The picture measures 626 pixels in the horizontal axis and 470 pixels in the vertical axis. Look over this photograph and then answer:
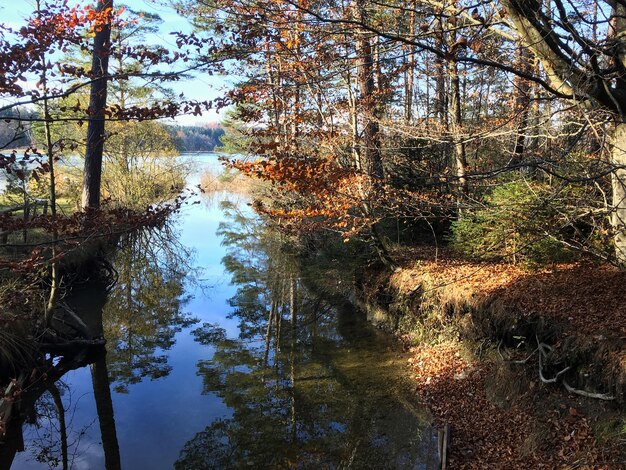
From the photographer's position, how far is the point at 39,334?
7797 mm

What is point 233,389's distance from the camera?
7352mm

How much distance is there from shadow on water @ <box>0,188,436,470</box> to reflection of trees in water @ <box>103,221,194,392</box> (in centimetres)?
5

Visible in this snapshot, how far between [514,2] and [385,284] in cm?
661

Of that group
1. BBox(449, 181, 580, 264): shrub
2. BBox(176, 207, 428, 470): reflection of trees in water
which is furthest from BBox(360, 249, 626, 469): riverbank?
BBox(176, 207, 428, 470): reflection of trees in water

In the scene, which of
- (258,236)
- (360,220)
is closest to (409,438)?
(360,220)

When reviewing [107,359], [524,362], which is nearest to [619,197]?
[524,362]

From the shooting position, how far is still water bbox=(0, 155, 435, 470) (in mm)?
5809

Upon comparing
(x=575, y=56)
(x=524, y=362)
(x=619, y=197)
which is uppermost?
(x=575, y=56)

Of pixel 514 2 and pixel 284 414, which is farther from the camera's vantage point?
pixel 284 414

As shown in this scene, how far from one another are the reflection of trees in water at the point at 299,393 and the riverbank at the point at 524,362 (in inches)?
29.9

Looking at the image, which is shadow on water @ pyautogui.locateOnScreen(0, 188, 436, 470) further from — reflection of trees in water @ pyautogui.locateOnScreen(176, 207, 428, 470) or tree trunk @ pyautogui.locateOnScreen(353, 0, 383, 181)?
tree trunk @ pyautogui.locateOnScreen(353, 0, 383, 181)

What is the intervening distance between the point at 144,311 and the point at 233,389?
5.01 metres

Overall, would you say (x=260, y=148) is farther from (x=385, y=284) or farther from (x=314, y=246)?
(x=314, y=246)

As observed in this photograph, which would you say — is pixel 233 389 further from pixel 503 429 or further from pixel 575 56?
pixel 575 56
